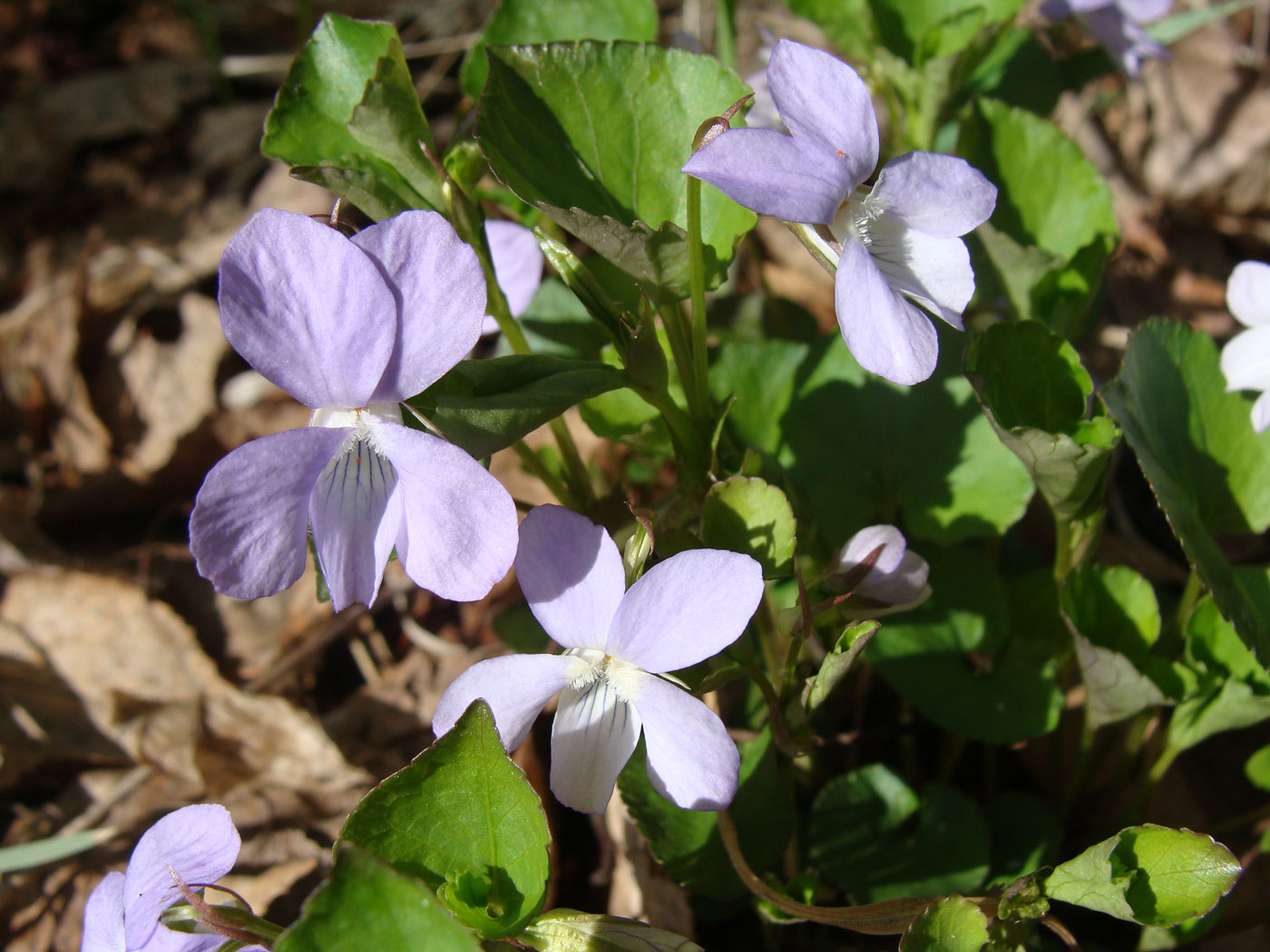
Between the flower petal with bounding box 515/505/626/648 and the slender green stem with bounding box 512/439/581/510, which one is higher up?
the flower petal with bounding box 515/505/626/648

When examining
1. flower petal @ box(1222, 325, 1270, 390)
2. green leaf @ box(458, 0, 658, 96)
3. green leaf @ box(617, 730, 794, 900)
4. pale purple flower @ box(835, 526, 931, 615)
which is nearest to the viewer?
pale purple flower @ box(835, 526, 931, 615)

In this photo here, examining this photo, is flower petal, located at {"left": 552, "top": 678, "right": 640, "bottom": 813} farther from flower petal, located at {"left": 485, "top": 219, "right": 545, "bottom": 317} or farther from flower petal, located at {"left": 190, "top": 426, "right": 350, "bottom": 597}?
flower petal, located at {"left": 485, "top": 219, "right": 545, "bottom": 317}

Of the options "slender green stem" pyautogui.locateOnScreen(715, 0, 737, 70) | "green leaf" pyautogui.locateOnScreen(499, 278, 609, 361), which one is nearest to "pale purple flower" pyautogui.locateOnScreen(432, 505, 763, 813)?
"green leaf" pyautogui.locateOnScreen(499, 278, 609, 361)

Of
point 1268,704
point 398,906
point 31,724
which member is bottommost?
point 31,724

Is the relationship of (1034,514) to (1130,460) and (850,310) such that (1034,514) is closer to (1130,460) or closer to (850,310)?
(1130,460)

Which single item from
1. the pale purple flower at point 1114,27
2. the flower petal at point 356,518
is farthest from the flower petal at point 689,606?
the pale purple flower at point 1114,27

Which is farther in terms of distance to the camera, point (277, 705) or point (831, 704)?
point (277, 705)

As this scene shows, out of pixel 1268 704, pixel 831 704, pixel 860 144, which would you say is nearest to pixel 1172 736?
pixel 1268 704

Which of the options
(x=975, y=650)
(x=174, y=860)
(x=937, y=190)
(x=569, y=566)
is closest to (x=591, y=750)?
(x=569, y=566)
